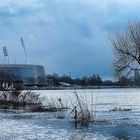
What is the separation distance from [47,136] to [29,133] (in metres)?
2.22

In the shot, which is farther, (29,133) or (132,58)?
(132,58)

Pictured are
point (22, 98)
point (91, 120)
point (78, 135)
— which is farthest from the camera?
point (22, 98)

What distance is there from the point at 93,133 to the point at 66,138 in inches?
128

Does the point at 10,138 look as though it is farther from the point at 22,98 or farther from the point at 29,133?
the point at 22,98

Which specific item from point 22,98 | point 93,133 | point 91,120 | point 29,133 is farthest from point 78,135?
point 22,98

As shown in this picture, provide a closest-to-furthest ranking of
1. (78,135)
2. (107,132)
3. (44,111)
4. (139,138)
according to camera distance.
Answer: (139,138) → (78,135) → (107,132) → (44,111)

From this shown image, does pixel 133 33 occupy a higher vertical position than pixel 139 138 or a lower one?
higher

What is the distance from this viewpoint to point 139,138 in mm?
26297

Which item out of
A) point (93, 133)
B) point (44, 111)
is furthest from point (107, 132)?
point (44, 111)

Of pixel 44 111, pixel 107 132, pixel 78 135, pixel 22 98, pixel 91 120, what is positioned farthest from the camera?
pixel 22 98

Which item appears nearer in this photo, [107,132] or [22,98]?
[107,132]

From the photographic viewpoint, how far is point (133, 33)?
4400 cm

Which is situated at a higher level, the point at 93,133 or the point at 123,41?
the point at 123,41

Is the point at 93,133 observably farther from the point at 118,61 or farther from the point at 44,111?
the point at 44,111
